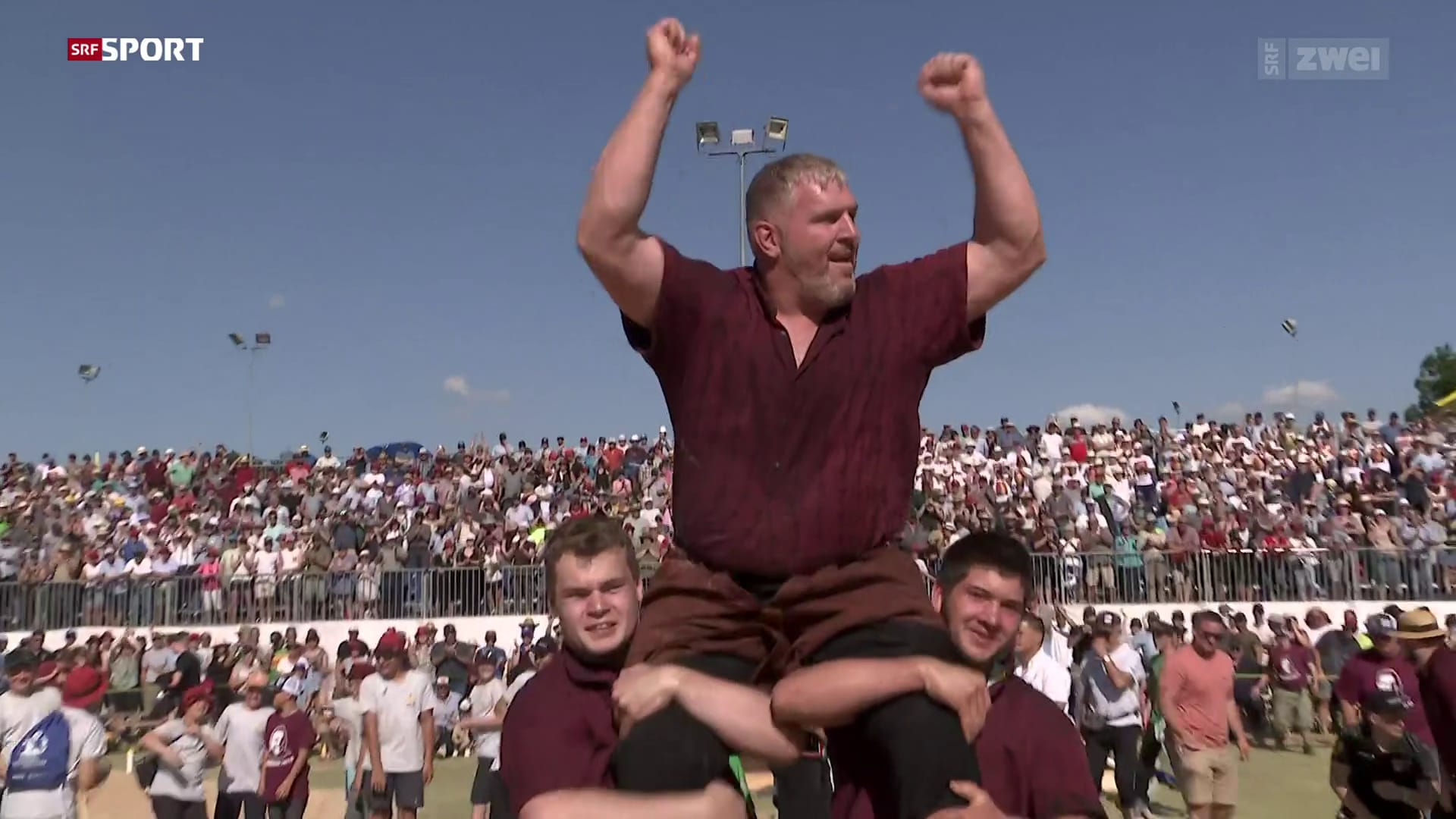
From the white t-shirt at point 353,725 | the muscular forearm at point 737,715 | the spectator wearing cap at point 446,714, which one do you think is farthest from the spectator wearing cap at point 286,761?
the muscular forearm at point 737,715

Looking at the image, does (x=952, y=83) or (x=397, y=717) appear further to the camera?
(x=397, y=717)

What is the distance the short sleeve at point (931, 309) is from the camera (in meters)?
2.57

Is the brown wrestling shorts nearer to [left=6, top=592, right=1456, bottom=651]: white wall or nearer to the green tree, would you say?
[left=6, top=592, right=1456, bottom=651]: white wall

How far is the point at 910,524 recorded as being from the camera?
51.9 ft

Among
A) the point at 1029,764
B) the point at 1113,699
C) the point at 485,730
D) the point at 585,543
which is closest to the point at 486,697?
the point at 485,730

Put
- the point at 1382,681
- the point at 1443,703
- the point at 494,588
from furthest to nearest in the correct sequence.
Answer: the point at 494,588 → the point at 1382,681 → the point at 1443,703

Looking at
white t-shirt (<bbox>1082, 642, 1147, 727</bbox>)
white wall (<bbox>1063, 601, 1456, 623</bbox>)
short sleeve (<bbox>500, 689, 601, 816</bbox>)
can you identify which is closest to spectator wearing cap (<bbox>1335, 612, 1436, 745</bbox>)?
white t-shirt (<bbox>1082, 642, 1147, 727</bbox>)

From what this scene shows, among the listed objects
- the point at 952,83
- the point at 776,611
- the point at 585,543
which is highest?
the point at 952,83

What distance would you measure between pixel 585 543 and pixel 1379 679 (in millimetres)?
6061

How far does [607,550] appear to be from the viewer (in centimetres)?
304

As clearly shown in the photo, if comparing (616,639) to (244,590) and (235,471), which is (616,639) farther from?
(235,471)

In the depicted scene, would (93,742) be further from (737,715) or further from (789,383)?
(789,383)

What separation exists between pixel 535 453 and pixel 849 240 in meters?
20.1

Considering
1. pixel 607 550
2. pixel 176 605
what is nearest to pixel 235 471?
pixel 176 605
